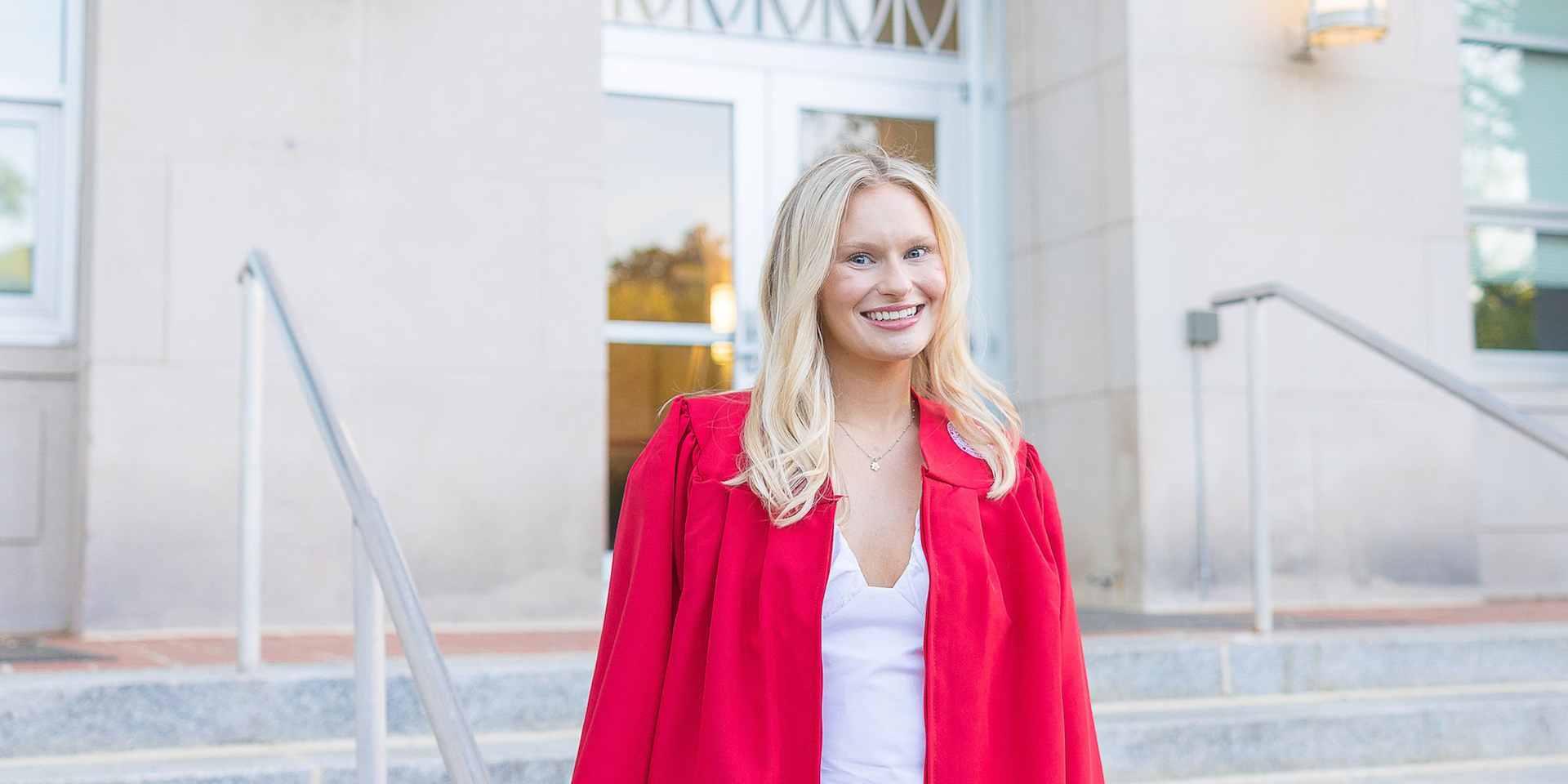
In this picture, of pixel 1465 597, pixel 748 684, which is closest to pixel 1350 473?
pixel 1465 597

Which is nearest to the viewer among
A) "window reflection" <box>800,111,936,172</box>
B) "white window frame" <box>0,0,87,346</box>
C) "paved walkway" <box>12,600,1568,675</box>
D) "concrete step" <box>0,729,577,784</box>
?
"concrete step" <box>0,729,577,784</box>

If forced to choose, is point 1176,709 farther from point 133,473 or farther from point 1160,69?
point 133,473

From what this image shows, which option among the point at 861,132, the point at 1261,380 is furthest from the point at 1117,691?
the point at 861,132

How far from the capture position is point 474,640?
→ 4.30 metres

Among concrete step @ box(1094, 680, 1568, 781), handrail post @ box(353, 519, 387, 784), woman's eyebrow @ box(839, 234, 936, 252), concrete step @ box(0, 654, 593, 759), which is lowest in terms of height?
concrete step @ box(1094, 680, 1568, 781)

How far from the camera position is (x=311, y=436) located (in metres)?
4.57

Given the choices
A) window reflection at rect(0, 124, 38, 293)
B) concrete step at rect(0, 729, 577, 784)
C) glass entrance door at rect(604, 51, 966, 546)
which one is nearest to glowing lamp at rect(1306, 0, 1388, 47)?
glass entrance door at rect(604, 51, 966, 546)

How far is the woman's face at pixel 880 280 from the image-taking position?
1.66 metres

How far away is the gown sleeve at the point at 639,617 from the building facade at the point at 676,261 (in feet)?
10.4

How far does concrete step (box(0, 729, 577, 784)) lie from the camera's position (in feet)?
9.14

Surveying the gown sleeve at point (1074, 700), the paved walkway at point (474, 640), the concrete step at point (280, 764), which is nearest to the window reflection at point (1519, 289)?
the paved walkway at point (474, 640)

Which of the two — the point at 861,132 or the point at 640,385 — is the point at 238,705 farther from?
the point at 861,132

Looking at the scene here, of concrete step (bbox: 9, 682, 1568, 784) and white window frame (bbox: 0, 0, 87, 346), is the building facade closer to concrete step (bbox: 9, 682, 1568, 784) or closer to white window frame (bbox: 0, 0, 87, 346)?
white window frame (bbox: 0, 0, 87, 346)

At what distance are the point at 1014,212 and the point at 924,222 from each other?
4415 millimetres
